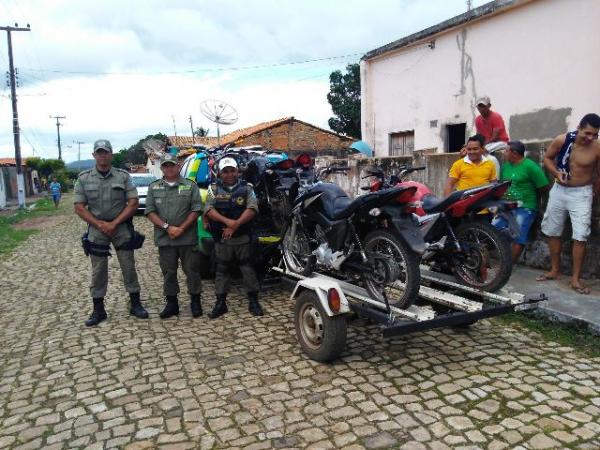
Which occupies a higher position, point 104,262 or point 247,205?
point 247,205

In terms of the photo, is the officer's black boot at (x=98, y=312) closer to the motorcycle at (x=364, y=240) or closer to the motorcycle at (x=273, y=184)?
the motorcycle at (x=273, y=184)

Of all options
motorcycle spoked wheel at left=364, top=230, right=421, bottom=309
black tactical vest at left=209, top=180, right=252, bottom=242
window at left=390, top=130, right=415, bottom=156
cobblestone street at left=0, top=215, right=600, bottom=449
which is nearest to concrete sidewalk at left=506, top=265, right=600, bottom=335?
cobblestone street at left=0, top=215, right=600, bottom=449

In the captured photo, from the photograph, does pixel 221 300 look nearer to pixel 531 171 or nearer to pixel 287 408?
pixel 287 408

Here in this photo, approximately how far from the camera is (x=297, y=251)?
525 cm

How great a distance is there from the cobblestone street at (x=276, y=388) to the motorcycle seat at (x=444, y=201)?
46.3 inches

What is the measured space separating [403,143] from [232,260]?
35.6 feet

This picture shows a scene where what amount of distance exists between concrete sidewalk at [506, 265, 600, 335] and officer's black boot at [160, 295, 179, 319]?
349 centimetres

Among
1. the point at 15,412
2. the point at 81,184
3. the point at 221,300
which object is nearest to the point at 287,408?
the point at 15,412

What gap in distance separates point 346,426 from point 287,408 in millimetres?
450

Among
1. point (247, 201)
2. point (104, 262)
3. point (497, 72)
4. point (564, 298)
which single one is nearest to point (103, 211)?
point (104, 262)

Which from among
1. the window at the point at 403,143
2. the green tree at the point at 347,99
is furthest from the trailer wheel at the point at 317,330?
the green tree at the point at 347,99

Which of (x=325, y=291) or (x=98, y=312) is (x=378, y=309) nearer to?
(x=325, y=291)

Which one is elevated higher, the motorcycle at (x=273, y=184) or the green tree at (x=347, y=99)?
the green tree at (x=347, y=99)

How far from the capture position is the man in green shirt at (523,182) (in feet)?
18.7
